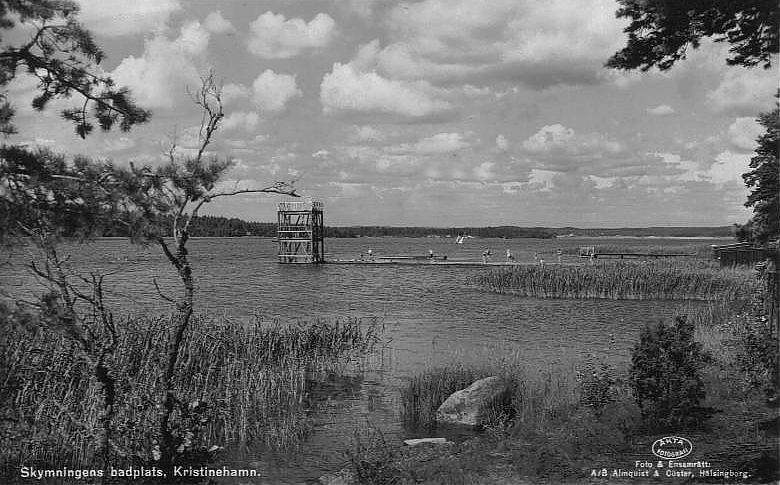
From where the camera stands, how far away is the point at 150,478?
283 inches

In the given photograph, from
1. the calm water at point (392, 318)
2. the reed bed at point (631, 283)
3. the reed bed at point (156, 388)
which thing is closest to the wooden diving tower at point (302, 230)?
the calm water at point (392, 318)

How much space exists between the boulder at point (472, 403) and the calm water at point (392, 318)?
0.77 m

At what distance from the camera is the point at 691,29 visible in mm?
8805

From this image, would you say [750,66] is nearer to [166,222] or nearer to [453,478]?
[453,478]

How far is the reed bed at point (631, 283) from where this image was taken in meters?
33.3

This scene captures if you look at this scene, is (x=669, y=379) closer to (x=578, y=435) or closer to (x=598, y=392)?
(x=578, y=435)

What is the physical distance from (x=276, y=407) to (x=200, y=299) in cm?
2168

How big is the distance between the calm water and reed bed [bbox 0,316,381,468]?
706 millimetres

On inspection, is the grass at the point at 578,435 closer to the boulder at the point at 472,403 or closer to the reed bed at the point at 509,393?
the reed bed at the point at 509,393

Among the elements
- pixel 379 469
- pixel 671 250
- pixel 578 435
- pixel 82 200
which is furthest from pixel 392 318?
pixel 671 250

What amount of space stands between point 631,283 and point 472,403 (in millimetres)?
26032

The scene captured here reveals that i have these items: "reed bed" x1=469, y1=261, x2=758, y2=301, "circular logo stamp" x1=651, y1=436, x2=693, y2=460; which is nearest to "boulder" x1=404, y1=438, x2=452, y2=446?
"circular logo stamp" x1=651, y1=436, x2=693, y2=460

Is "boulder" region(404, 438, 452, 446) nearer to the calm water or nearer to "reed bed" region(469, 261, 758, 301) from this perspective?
the calm water

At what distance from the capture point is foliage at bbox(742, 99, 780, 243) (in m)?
8.99
